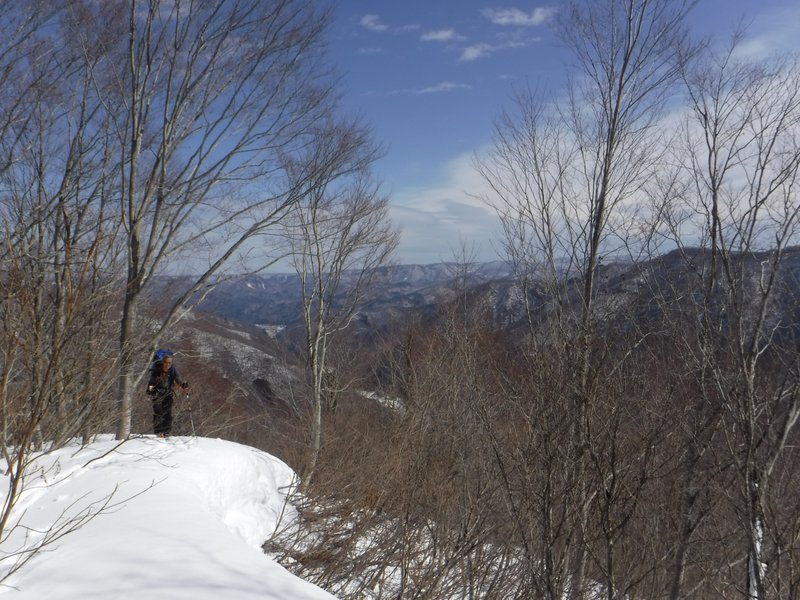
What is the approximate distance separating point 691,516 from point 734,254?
10.8 feet

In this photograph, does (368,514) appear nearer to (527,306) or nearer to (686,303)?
(527,306)

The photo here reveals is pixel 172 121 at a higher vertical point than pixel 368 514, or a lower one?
higher

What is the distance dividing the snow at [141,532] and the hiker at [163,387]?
1.24 metres

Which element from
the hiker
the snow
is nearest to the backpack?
the hiker

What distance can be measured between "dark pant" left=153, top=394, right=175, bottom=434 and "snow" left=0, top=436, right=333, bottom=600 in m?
1.24

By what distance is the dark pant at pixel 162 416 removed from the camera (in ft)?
24.0

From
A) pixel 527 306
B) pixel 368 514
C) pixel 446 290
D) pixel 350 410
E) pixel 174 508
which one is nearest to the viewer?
pixel 174 508

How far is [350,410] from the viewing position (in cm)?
1573

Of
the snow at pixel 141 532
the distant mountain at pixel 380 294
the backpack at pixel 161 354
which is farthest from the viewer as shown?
the distant mountain at pixel 380 294

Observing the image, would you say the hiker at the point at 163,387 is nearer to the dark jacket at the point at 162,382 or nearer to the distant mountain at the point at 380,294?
the dark jacket at the point at 162,382

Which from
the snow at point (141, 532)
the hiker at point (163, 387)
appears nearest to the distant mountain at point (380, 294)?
the hiker at point (163, 387)

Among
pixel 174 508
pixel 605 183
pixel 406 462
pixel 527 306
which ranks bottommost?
pixel 406 462

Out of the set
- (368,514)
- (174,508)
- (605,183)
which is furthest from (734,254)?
(174,508)

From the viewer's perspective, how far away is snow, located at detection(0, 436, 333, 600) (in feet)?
9.09
